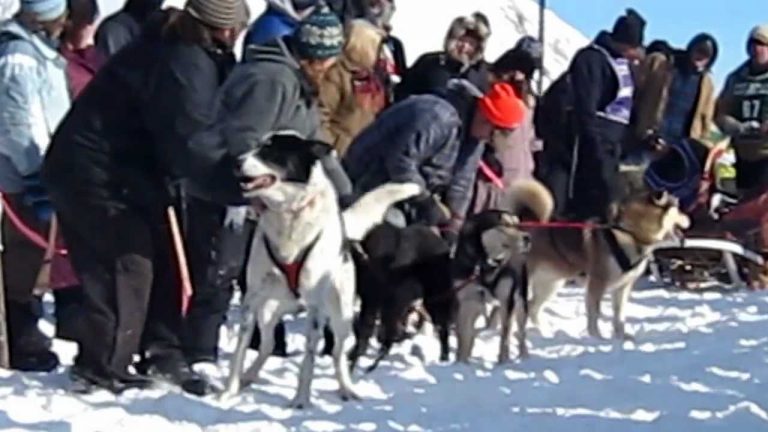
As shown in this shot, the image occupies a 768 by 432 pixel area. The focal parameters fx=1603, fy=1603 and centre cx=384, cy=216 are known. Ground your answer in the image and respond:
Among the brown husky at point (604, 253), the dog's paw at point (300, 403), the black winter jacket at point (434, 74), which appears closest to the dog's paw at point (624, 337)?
the brown husky at point (604, 253)

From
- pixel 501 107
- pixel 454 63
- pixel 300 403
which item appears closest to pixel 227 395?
pixel 300 403

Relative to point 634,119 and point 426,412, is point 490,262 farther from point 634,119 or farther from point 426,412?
point 634,119

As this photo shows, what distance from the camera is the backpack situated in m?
9.85

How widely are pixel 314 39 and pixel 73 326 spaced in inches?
57.3

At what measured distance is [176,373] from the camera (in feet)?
20.3

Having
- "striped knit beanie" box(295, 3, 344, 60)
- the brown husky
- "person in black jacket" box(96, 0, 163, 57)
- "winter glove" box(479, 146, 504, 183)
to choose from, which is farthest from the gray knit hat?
the brown husky

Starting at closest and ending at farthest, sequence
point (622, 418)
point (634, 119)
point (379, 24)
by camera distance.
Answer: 1. point (622, 418)
2. point (379, 24)
3. point (634, 119)

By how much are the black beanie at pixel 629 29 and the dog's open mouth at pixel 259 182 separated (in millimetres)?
4673

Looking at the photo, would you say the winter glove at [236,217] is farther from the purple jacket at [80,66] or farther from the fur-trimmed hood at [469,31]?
the fur-trimmed hood at [469,31]

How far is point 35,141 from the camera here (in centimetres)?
619

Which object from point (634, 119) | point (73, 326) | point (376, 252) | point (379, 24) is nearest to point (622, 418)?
point (376, 252)

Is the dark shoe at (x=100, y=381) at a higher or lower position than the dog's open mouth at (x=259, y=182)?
lower

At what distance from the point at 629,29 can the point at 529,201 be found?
2.19 metres

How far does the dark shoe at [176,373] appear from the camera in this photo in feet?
19.9
